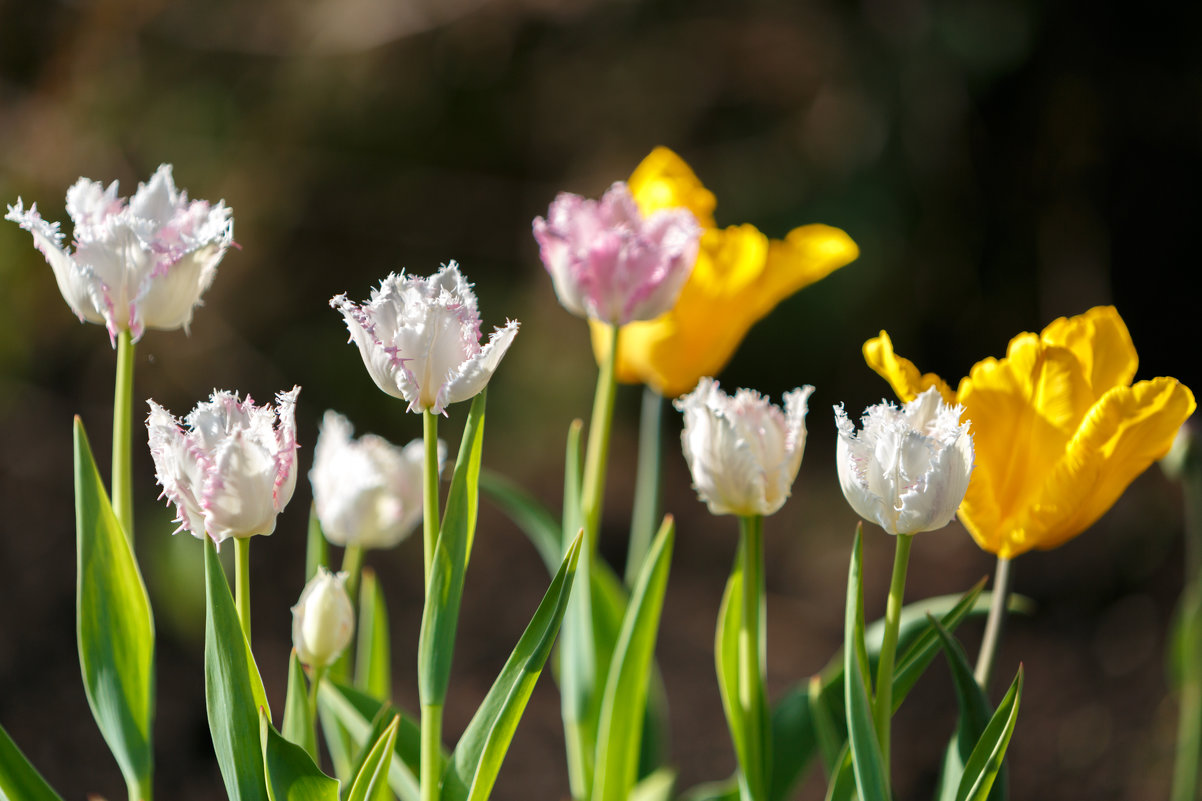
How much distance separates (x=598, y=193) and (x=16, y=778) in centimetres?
143

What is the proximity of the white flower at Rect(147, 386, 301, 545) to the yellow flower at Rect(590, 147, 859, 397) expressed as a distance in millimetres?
217

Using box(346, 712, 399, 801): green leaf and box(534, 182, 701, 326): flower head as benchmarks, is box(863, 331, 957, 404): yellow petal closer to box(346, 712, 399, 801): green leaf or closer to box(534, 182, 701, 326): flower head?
box(534, 182, 701, 326): flower head

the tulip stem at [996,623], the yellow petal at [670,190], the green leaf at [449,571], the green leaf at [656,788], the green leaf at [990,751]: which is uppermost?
the yellow petal at [670,190]

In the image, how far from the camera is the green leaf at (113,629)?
394mm

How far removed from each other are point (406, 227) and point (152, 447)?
5.56 ft

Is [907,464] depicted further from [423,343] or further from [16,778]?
[16,778]

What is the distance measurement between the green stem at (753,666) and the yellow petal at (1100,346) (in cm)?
14

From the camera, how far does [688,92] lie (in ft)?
5.98

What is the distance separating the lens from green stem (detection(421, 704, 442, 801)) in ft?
1.20

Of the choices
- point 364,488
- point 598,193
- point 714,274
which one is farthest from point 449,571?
point 598,193

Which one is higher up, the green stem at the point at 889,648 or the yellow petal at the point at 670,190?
the yellow petal at the point at 670,190

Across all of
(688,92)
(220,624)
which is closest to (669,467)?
(688,92)

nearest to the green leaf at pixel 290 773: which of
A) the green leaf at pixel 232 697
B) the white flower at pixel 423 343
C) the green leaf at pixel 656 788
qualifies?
the green leaf at pixel 232 697

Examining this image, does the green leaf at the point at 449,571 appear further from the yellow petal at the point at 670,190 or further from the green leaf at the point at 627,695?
the yellow petal at the point at 670,190
